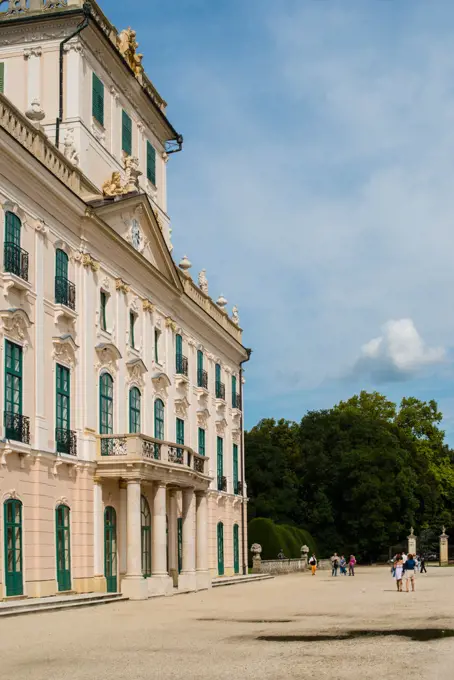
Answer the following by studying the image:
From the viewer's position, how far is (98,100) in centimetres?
3806

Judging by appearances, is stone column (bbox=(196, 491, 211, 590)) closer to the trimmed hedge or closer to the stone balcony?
the stone balcony

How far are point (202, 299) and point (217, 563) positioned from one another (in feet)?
41.7

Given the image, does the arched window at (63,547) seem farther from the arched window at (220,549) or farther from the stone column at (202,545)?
the arched window at (220,549)

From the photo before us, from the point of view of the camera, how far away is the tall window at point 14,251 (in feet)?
91.0

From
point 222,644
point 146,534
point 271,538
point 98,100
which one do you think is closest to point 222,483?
point 146,534

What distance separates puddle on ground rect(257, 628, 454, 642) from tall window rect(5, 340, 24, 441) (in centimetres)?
1174

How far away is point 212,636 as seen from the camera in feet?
59.9

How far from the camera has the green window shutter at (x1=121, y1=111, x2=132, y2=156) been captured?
4061 centimetres

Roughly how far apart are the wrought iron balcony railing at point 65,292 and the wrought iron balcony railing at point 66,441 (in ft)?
12.8

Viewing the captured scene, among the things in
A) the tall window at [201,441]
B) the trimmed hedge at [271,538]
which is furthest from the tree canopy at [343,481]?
the tall window at [201,441]

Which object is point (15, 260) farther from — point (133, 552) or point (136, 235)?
point (136, 235)

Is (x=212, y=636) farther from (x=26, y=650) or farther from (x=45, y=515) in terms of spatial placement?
(x=45, y=515)

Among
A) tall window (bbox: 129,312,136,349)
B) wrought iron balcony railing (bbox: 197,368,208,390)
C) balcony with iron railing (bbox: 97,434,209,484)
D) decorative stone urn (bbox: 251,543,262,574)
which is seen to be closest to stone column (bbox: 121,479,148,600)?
balcony with iron railing (bbox: 97,434,209,484)

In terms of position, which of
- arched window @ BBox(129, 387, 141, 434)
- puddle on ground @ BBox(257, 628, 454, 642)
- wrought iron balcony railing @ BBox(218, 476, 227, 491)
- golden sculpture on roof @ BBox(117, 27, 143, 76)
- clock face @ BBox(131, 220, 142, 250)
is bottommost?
puddle on ground @ BBox(257, 628, 454, 642)
